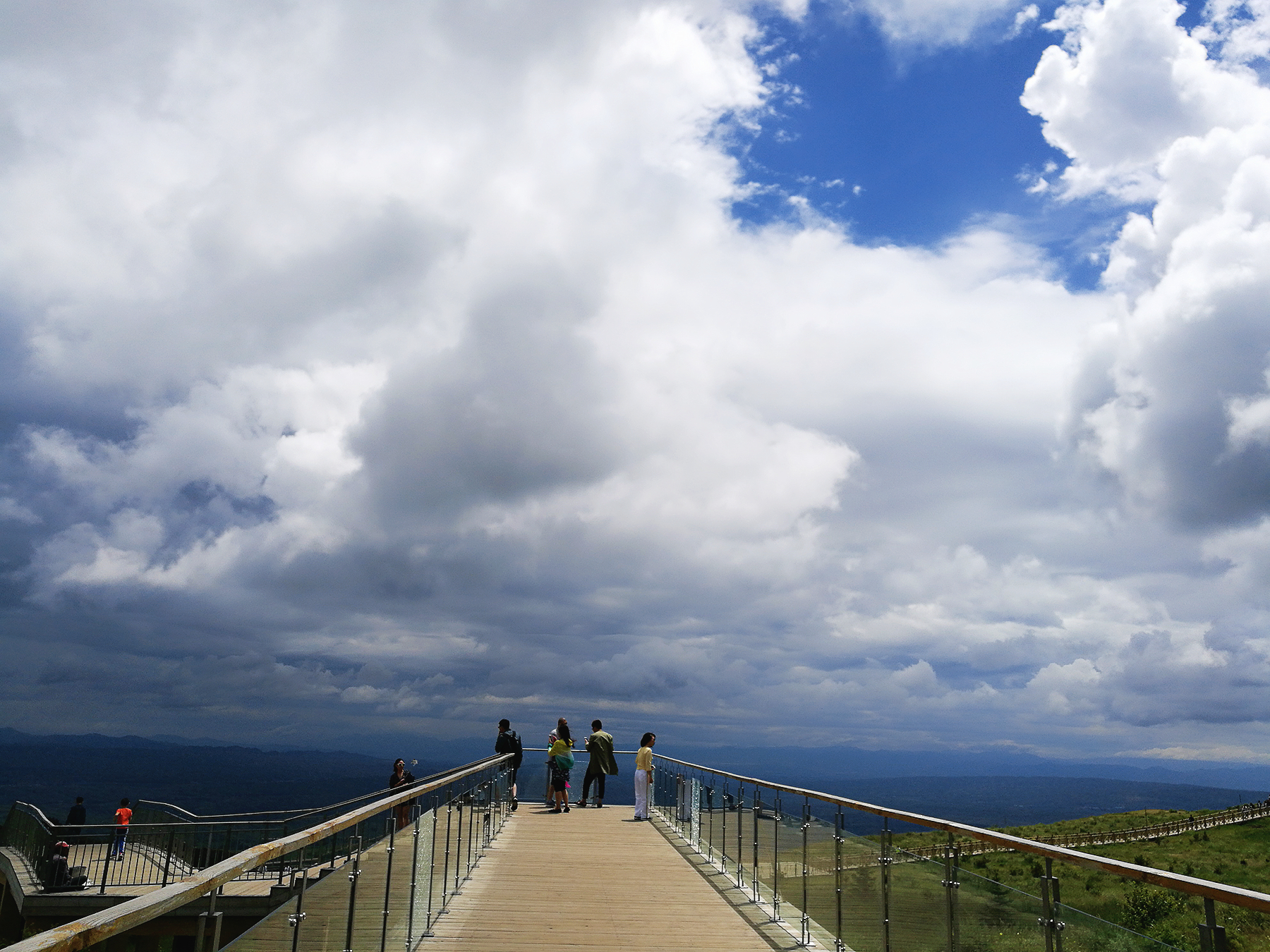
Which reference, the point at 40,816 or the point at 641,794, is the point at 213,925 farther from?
the point at 40,816

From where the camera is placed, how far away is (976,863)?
592 centimetres

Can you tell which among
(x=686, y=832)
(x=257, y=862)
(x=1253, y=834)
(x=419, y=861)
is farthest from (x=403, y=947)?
(x=1253, y=834)

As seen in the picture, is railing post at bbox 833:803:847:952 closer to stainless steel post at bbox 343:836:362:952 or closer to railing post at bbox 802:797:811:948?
railing post at bbox 802:797:811:948

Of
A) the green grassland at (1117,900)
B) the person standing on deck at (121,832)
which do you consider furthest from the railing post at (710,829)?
the person standing on deck at (121,832)

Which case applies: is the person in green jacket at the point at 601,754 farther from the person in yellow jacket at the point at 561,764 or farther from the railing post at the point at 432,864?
the railing post at the point at 432,864

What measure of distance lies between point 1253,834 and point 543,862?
5356 centimetres

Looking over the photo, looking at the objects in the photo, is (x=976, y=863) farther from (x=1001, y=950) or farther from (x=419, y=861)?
(x=419, y=861)

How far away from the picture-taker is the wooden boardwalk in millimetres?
7676

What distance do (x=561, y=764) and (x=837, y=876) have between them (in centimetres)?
1257

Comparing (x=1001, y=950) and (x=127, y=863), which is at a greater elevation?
(x=1001, y=950)

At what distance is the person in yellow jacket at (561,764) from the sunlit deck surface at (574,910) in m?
4.74

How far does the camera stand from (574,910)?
8938 millimetres

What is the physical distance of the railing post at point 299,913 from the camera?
402 centimetres

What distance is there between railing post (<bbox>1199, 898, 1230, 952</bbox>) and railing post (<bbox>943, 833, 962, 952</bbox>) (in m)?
2.07
